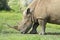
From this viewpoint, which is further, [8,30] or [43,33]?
[8,30]

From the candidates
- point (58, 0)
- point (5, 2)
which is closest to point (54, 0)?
point (58, 0)

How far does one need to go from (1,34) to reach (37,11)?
2.10 m

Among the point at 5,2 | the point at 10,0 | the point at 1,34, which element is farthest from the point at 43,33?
the point at 10,0

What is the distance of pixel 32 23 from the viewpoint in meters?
17.3

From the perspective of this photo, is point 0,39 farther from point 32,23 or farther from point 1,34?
point 32,23

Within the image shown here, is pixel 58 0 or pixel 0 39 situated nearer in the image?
pixel 0 39

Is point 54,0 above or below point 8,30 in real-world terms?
above

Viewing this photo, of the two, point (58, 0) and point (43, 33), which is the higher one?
point (58, 0)

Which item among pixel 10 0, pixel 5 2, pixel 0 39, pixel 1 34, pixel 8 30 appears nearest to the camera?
pixel 0 39

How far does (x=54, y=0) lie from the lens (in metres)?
16.5

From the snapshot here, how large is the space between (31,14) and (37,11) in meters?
0.48

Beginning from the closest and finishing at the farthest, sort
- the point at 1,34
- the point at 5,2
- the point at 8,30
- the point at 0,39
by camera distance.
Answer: the point at 0,39, the point at 1,34, the point at 8,30, the point at 5,2

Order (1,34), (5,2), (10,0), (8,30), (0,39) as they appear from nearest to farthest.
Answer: (0,39)
(1,34)
(8,30)
(5,2)
(10,0)

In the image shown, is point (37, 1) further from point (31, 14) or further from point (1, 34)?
point (1, 34)
